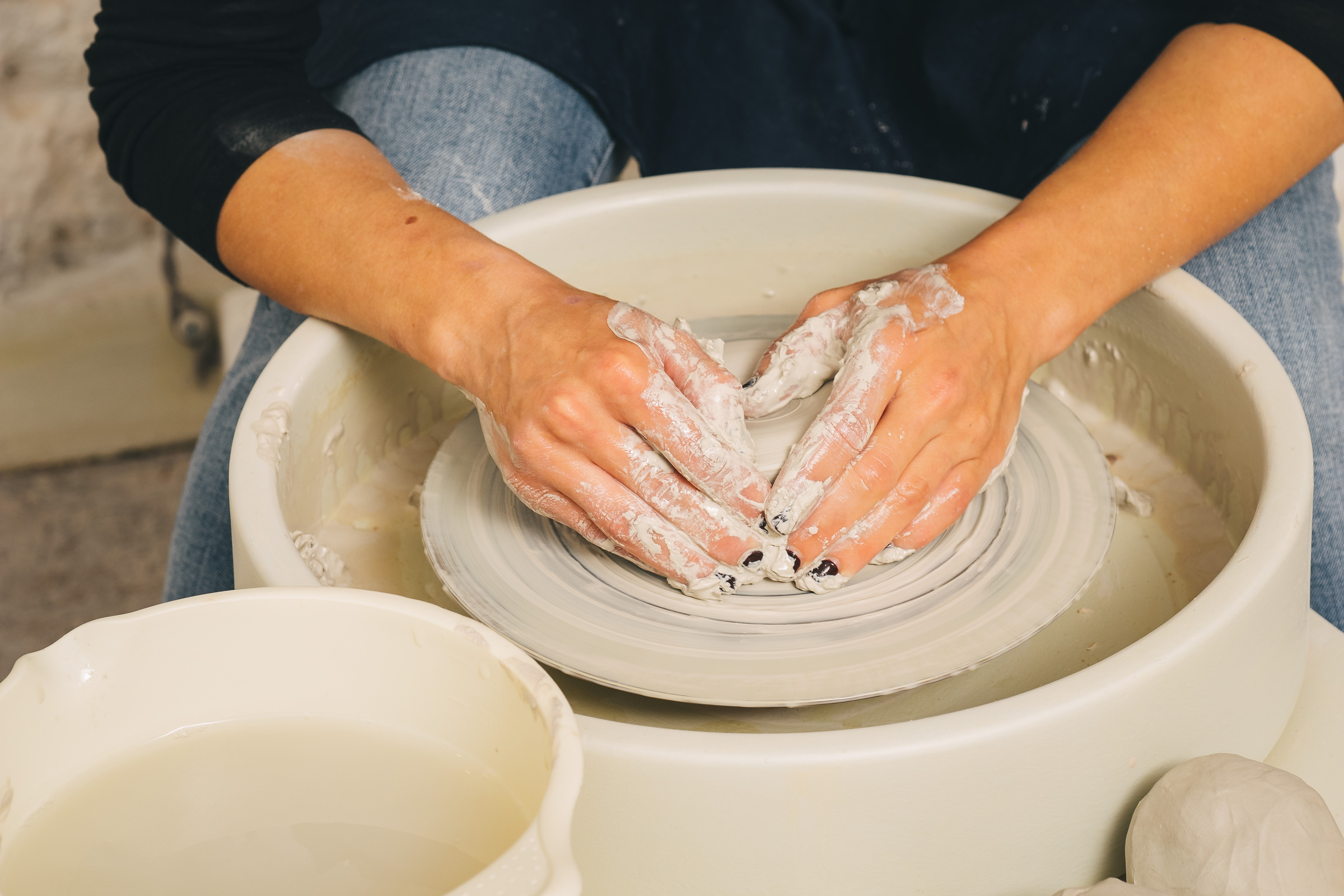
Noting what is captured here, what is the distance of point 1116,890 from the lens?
0.66 meters

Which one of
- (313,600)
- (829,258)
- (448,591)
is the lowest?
(448,591)

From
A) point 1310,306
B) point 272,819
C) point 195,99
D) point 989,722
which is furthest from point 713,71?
point 272,819

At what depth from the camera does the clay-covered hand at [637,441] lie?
818 millimetres

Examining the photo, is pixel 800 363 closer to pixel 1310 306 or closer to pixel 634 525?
pixel 634 525

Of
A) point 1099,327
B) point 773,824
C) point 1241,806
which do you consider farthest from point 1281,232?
point 773,824

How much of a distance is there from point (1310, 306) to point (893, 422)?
0.67 metres

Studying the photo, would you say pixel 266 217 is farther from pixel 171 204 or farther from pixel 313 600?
pixel 313 600

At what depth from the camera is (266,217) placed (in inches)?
42.9

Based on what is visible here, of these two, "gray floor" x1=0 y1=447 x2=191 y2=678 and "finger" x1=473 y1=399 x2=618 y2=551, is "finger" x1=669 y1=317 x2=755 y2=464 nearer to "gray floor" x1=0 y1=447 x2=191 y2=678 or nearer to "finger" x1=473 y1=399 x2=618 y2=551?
"finger" x1=473 y1=399 x2=618 y2=551

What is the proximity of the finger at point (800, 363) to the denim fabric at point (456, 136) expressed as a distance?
58 centimetres

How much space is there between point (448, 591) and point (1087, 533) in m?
0.55

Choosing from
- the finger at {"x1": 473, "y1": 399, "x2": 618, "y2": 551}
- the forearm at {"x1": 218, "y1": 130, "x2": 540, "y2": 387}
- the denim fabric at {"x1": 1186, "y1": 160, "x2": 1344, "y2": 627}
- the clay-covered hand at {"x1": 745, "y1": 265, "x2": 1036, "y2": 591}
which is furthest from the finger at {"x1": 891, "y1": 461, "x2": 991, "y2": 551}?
the denim fabric at {"x1": 1186, "y1": 160, "x2": 1344, "y2": 627}

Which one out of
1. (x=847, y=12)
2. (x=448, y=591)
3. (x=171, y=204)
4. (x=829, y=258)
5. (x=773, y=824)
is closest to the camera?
(x=773, y=824)

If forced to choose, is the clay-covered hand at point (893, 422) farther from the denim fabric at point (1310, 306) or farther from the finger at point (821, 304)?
the denim fabric at point (1310, 306)
